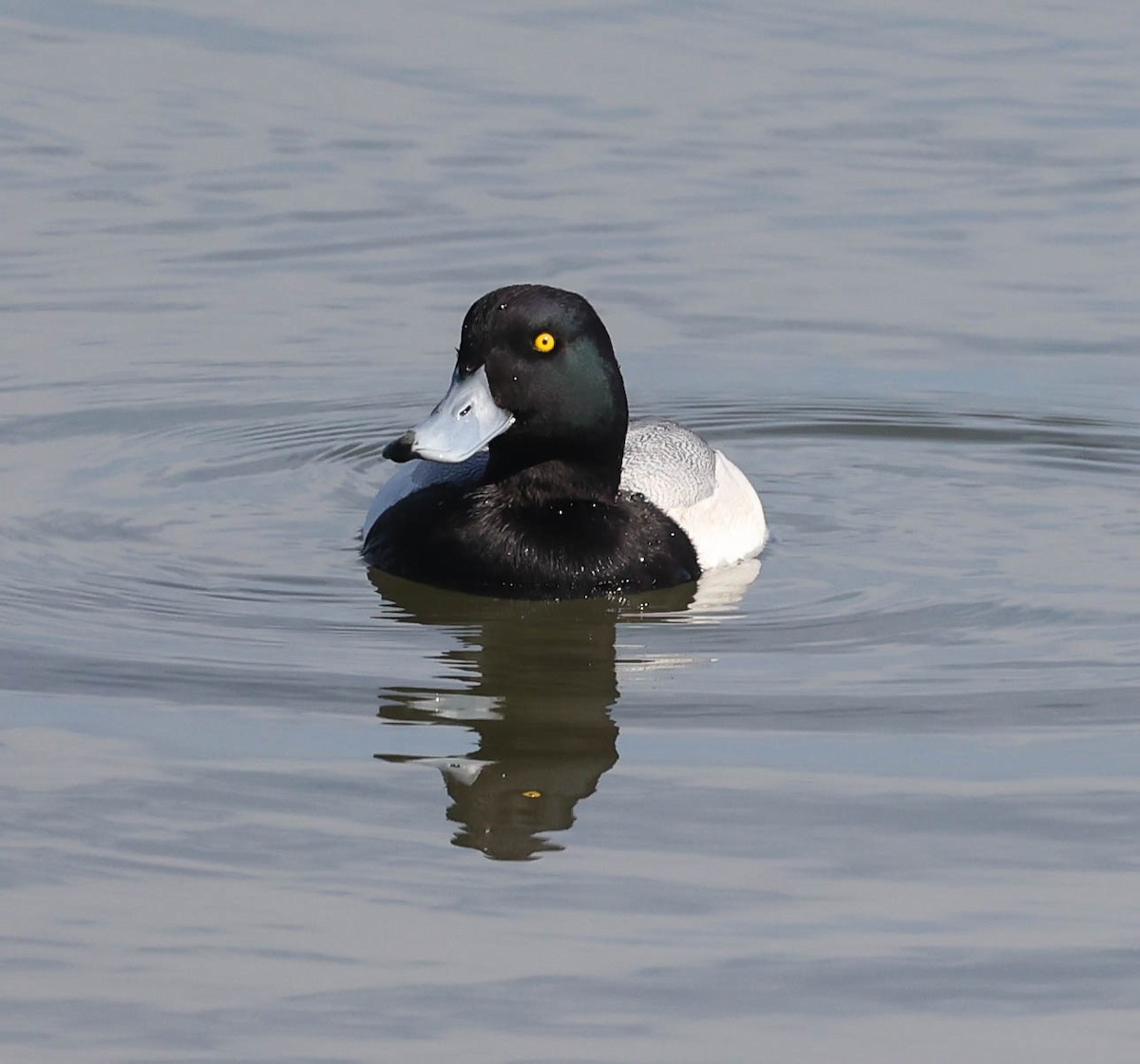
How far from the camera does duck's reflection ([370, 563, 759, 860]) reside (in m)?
6.41

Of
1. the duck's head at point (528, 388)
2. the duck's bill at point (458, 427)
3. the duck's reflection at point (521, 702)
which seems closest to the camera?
the duck's reflection at point (521, 702)

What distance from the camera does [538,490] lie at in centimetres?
880

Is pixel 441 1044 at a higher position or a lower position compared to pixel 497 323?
lower

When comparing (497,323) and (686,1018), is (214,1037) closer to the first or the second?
(686,1018)

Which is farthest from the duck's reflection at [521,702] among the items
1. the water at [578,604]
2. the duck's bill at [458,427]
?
the duck's bill at [458,427]

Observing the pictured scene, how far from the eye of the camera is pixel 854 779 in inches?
258

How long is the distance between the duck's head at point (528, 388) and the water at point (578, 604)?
0.58m

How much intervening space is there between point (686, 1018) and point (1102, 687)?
8.47 ft

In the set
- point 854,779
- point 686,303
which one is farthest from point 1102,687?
point 686,303

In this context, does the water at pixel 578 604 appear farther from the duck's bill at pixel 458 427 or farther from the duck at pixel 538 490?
the duck's bill at pixel 458 427

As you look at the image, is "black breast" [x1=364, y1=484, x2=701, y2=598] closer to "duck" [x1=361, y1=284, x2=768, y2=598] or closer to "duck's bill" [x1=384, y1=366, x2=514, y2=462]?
"duck" [x1=361, y1=284, x2=768, y2=598]

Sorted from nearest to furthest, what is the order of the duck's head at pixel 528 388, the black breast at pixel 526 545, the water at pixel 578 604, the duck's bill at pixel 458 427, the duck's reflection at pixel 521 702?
the water at pixel 578 604 → the duck's reflection at pixel 521 702 → the duck's bill at pixel 458 427 → the duck's head at pixel 528 388 → the black breast at pixel 526 545

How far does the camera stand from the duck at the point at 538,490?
845cm

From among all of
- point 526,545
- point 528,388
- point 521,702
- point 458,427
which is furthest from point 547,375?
point 521,702
